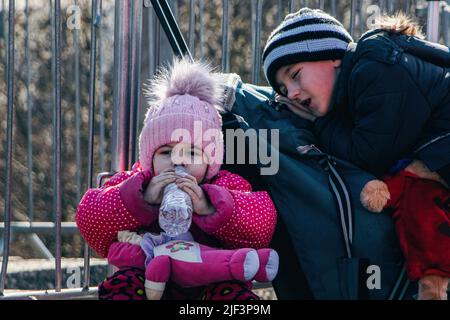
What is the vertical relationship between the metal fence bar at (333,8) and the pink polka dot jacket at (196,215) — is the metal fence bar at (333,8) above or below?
above

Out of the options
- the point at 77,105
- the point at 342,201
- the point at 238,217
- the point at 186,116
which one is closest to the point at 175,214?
the point at 238,217

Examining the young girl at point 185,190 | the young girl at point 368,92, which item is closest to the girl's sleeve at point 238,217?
the young girl at point 185,190

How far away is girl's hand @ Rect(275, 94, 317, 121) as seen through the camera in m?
3.69

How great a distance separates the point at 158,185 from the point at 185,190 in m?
0.09

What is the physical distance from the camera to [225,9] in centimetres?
462

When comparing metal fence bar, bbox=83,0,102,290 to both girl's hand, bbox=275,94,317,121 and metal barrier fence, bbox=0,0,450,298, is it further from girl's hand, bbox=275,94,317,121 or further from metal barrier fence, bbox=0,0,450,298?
girl's hand, bbox=275,94,317,121

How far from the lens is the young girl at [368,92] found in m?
3.39

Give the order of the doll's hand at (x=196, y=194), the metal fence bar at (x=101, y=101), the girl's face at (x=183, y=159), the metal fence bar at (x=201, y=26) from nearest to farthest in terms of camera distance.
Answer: the doll's hand at (x=196, y=194) → the girl's face at (x=183, y=159) → the metal fence bar at (x=201, y=26) → the metal fence bar at (x=101, y=101)

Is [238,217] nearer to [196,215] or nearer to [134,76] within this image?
[196,215]

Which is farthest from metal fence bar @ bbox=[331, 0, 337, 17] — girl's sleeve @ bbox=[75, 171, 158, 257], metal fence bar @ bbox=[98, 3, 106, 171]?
girl's sleeve @ bbox=[75, 171, 158, 257]

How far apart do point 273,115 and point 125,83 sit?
0.59m

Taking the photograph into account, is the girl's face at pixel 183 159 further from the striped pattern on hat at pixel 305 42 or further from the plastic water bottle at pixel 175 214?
the striped pattern on hat at pixel 305 42

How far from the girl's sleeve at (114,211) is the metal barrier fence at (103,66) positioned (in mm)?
456

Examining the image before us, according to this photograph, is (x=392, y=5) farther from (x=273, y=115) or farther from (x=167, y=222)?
(x=167, y=222)
